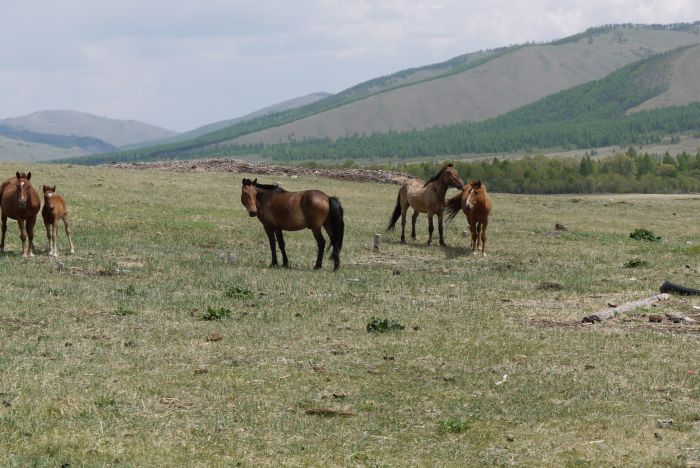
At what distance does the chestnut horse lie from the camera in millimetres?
21913

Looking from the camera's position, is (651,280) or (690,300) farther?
(651,280)

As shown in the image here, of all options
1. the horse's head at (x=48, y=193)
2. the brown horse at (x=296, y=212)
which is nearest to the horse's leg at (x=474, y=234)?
the brown horse at (x=296, y=212)

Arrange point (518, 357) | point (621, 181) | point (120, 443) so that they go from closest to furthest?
point (120, 443) < point (518, 357) < point (621, 181)

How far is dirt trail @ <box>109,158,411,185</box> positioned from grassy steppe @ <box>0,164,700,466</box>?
32214 millimetres

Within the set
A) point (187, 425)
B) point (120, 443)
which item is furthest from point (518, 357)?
point (120, 443)

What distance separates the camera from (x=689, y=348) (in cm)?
1379

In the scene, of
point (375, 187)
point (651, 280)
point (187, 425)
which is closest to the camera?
point (187, 425)

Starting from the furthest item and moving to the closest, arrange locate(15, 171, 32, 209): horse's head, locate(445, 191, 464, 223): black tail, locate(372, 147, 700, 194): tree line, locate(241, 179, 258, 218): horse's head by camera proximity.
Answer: locate(372, 147, 700, 194): tree line
locate(445, 191, 464, 223): black tail
locate(241, 179, 258, 218): horse's head
locate(15, 171, 32, 209): horse's head

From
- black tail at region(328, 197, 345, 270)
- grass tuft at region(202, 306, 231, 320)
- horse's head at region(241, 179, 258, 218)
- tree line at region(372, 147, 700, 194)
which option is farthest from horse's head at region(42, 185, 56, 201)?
tree line at region(372, 147, 700, 194)

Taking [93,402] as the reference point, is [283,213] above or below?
above

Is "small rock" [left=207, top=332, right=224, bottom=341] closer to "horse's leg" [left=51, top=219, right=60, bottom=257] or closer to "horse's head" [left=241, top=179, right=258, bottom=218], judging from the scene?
"horse's head" [left=241, top=179, right=258, bottom=218]

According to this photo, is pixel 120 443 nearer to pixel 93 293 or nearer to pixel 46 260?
pixel 93 293

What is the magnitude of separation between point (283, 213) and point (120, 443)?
543 inches

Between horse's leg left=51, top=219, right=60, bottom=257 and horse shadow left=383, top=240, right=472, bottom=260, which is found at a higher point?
horse's leg left=51, top=219, right=60, bottom=257
